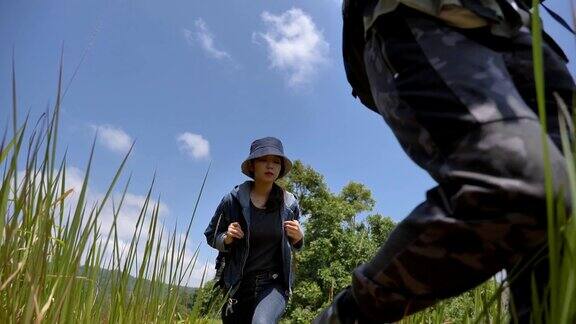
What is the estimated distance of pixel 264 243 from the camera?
3332mm

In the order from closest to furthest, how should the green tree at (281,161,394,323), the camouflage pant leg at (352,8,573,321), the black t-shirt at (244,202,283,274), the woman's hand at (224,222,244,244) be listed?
1. the camouflage pant leg at (352,8,573,321)
2. the woman's hand at (224,222,244,244)
3. the black t-shirt at (244,202,283,274)
4. the green tree at (281,161,394,323)

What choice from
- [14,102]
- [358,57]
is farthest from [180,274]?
[358,57]

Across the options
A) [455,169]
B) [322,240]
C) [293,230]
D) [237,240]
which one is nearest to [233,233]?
[237,240]

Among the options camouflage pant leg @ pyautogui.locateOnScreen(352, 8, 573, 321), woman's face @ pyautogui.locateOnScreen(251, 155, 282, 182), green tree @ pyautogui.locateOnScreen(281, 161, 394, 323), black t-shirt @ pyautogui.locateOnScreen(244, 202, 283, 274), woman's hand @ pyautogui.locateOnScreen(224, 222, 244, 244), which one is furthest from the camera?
green tree @ pyautogui.locateOnScreen(281, 161, 394, 323)

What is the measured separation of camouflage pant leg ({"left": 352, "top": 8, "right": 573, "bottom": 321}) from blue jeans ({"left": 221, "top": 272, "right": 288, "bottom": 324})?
2.34m

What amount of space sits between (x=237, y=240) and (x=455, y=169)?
104 inches

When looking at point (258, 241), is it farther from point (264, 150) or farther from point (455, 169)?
point (455, 169)

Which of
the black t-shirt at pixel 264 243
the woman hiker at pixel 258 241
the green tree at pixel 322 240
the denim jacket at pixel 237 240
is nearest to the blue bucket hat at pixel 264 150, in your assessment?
the woman hiker at pixel 258 241

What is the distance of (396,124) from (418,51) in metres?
0.13

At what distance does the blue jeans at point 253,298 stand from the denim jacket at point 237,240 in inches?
2.6

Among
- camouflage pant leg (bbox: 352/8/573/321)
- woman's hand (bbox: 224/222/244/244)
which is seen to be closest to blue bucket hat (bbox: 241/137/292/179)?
woman's hand (bbox: 224/222/244/244)

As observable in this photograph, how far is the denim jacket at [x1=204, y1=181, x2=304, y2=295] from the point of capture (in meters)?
3.23

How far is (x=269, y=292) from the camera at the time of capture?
321 centimetres

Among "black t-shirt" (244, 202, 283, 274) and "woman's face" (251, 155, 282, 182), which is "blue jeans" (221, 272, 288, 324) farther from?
"woman's face" (251, 155, 282, 182)
